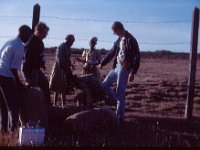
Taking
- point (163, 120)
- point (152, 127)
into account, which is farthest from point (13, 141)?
point (163, 120)

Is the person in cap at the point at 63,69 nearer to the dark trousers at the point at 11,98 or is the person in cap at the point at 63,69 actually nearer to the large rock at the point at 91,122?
the large rock at the point at 91,122

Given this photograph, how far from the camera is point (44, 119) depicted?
10.5 metres

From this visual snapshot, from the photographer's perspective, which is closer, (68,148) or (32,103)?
(68,148)

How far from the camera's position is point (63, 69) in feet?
42.5

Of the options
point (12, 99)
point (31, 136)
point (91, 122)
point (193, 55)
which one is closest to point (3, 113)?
point (12, 99)

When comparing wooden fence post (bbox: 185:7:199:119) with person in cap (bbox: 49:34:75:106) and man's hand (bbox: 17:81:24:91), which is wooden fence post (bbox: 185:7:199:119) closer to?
person in cap (bbox: 49:34:75:106)

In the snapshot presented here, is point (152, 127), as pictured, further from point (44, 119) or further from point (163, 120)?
point (44, 119)

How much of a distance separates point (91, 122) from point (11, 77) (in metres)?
1.77

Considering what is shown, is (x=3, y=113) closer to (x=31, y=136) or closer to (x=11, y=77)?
(x=11, y=77)

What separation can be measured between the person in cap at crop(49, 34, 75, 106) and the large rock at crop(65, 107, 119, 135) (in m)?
2.17

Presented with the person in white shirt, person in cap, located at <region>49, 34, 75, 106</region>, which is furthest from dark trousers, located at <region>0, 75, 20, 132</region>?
person in cap, located at <region>49, 34, 75, 106</region>

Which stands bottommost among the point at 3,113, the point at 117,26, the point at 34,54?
the point at 3,113

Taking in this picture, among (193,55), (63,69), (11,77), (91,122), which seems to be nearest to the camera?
(11,77)

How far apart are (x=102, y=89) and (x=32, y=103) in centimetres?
229
